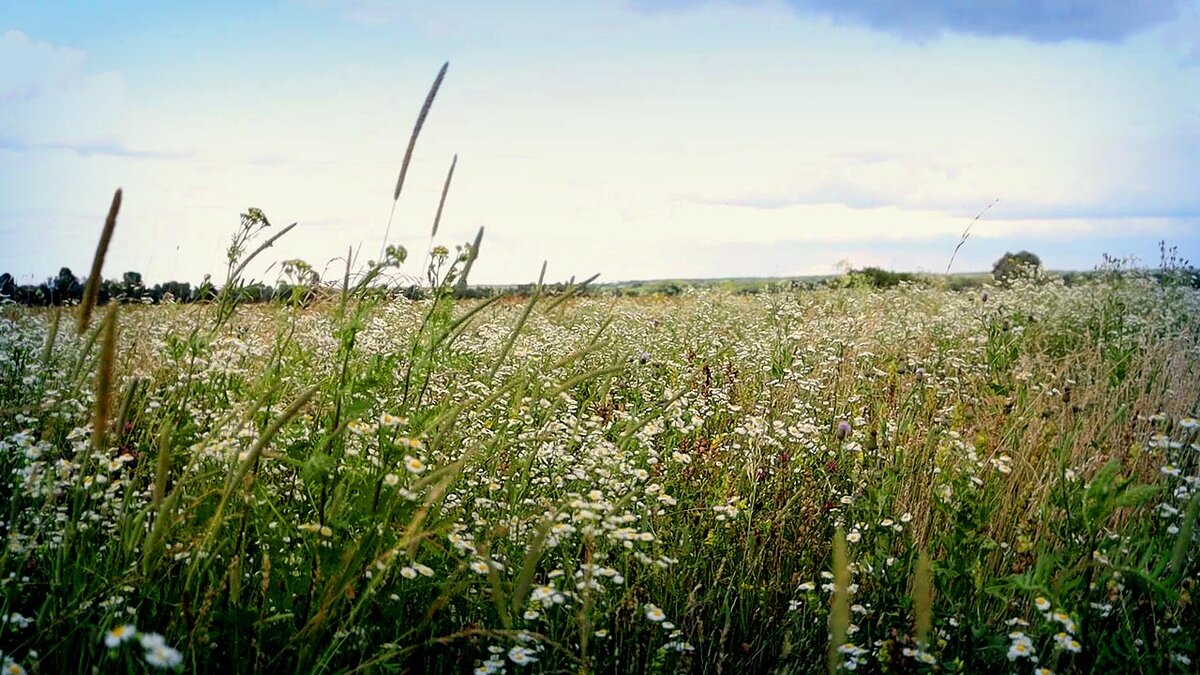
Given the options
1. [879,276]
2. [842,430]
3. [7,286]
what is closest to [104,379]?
[842,430]

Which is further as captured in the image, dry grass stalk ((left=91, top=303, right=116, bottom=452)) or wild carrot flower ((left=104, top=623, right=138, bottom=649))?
wild carrot flower ((left=104, top=623, right=138, bottom=649))

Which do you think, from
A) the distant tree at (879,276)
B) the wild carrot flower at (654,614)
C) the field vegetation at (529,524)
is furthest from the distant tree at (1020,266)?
the wild carrot flower at (654,614)

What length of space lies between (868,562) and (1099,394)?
280 cm

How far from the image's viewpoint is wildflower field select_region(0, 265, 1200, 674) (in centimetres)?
240

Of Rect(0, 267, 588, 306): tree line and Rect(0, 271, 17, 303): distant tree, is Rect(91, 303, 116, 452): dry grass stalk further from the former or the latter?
Rect(0, 271, 17, 303): distant tree

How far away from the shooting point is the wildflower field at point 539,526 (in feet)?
7.88

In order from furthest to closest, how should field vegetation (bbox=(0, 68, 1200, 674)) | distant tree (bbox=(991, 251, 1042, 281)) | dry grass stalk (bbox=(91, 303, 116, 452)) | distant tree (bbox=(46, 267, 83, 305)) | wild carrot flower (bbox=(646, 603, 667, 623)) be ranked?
distant tree (bbox=(991, 251, 1042, 281)) → distant tree (bbox=(46, 267, 83, 305)) → wild carrot flower (bbox=(646, 603, 667, 623)) → field vegetation (bbox=(0, 68, 1200, 674)) → dry grass stalk (bbox=(91, 303, 116, 452))

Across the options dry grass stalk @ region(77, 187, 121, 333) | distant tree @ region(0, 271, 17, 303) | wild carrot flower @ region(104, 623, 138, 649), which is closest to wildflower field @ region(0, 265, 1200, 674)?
wild carrot flower @ region(104, 623, 138, 649)

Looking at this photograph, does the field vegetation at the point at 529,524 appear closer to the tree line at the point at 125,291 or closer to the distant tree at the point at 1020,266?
the tree line at the point at 125,291

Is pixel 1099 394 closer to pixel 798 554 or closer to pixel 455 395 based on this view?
pixel 798 554

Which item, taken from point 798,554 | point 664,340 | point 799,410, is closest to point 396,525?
point 798,554

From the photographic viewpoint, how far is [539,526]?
2596 millimetres

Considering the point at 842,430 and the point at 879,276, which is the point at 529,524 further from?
the point at 879,276

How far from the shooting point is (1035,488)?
395cm
